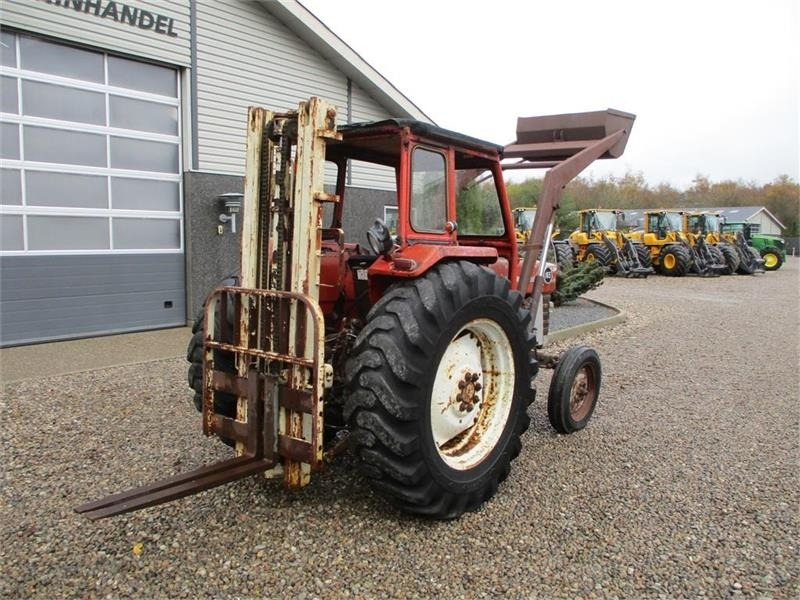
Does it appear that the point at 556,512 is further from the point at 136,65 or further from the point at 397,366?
the point at 136,65

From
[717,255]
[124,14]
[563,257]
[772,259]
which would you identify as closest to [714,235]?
[717,255]

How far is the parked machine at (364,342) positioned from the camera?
3.05m

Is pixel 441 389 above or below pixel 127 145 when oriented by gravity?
below

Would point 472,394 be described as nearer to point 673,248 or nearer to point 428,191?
point 428,191

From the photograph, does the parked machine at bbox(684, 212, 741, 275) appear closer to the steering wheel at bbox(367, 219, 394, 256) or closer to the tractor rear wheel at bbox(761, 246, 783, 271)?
the tractor rear wheel at bbox(761, 246, 783, 271)

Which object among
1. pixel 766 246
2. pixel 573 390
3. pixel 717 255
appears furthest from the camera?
pixel 766 246

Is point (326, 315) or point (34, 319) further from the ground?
point (326, 315)

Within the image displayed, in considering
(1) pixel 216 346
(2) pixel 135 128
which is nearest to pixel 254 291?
(1) pixel 216 346

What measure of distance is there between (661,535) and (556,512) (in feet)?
1.83

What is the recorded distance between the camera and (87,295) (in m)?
8.02

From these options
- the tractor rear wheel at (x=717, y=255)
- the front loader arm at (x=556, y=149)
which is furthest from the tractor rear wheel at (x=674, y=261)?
the front loader arm at (x=556, y=149)

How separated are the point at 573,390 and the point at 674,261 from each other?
A: 61.1 ft

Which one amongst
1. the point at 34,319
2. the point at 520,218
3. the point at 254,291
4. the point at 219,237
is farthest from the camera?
the point at 520,218

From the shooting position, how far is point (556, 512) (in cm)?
351
